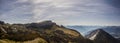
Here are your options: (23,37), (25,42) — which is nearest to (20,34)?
(23,37)

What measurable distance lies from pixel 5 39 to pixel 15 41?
857cm

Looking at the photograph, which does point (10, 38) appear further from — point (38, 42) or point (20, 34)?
point (38, 42)

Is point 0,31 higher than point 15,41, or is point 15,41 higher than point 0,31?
point 0,31

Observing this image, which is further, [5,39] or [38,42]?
[38,42]

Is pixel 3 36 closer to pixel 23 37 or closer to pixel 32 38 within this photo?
pixel 23 37

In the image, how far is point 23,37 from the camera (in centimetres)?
13600

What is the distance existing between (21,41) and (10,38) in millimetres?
7849

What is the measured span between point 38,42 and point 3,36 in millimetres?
24374

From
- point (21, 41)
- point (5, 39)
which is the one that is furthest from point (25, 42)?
point (5, 39)

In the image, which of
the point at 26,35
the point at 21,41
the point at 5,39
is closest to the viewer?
the point at 5,39

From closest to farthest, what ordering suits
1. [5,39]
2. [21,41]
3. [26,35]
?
[5,39], [21,41], [26,35]

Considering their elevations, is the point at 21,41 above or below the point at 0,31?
below

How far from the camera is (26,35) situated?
142 metres

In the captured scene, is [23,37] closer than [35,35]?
Yes
